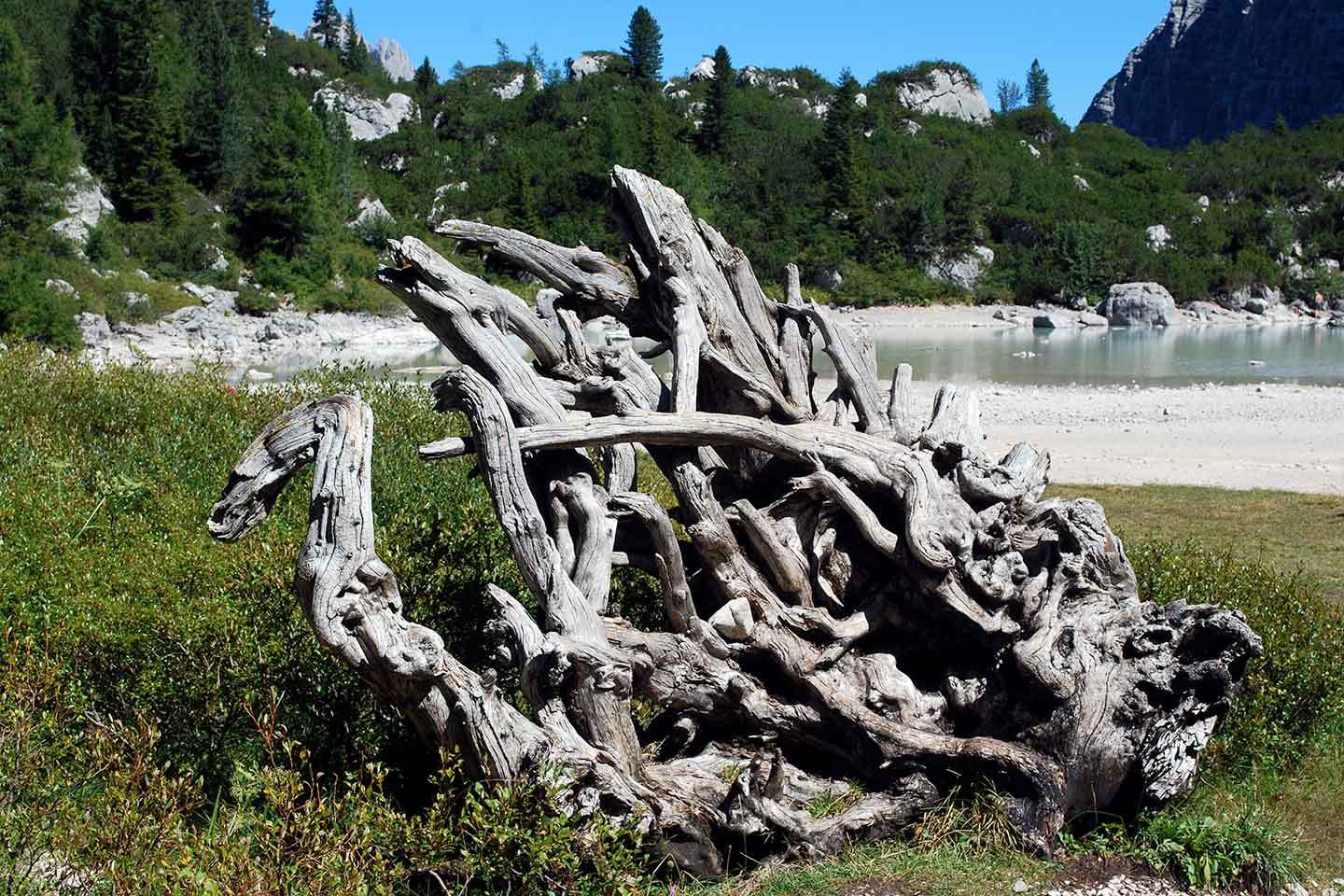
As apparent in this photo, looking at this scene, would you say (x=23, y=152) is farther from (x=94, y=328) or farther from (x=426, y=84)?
(x=426, y=84)

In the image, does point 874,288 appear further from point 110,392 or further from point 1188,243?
point 110,392

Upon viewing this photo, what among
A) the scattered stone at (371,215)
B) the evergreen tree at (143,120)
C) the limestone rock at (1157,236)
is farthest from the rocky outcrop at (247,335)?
the limestone rock at (1157,236)

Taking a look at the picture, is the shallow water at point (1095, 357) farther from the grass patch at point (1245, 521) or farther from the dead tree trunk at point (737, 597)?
the dead tree trunk at point (737, 597)

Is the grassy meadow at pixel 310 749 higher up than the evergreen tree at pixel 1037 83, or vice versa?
the evergreen tree at pixel 1037 83

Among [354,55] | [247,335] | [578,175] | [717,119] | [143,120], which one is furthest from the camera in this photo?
[354,55]

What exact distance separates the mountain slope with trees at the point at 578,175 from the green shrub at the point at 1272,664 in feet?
160

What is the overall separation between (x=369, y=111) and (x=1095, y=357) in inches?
3172

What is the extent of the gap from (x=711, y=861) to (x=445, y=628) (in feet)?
7.25

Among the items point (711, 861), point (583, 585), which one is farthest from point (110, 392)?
point (711, 861)

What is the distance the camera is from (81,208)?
66938 mm

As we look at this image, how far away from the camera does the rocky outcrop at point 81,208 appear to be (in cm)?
6197

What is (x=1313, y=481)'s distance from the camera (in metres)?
19.0

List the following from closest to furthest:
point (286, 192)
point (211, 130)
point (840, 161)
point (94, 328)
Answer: point (94, 328)
point (286, 192)
point (211, 130)
point (840, 161)

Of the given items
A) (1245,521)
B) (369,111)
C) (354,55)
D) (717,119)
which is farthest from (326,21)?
(1245,521)
